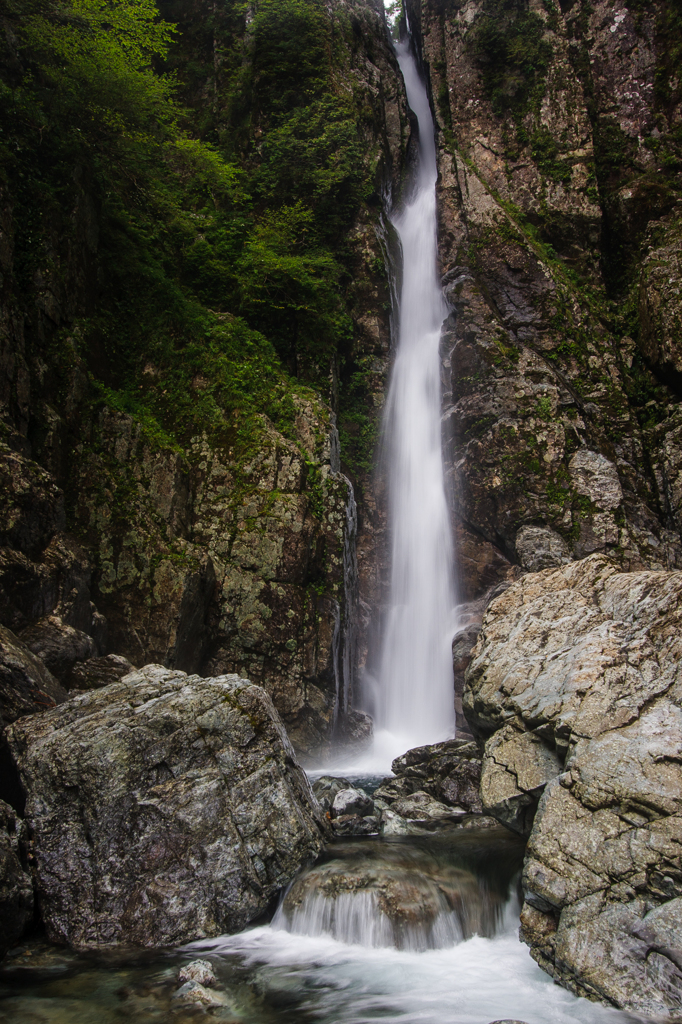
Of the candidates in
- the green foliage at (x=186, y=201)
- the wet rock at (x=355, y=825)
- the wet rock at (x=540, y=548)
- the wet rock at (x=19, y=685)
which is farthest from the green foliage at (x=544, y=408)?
the wet rock at (x=19, y=685)

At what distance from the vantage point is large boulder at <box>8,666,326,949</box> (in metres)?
5.30

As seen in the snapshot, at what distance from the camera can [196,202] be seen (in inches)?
663

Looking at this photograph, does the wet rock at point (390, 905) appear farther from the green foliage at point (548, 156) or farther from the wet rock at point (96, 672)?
the green foliage at point (548, 156)

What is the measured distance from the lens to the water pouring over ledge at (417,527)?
46.8 ft

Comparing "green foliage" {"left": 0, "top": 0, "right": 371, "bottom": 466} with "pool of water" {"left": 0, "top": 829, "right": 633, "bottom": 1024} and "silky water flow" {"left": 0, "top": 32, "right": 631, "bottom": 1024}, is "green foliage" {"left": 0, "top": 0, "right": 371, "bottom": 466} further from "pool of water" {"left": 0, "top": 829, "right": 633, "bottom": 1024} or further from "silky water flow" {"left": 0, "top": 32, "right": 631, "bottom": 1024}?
"pool of water" {"left": 0, "top": 829, "right": 633, "bottom": 1024}

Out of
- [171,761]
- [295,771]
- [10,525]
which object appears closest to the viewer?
[171,761]

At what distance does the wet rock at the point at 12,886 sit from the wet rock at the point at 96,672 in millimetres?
2458

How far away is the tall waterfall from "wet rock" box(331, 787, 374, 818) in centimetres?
455

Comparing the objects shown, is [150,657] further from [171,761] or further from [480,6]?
[480,6]

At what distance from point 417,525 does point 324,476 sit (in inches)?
166

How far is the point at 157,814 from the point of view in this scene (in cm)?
564

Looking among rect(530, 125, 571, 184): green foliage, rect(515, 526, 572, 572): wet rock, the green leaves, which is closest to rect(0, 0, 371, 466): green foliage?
the green leaves

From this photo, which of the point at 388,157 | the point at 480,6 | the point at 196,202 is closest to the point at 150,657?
the point at 196,202

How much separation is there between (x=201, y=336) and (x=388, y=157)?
1197 centimetres
